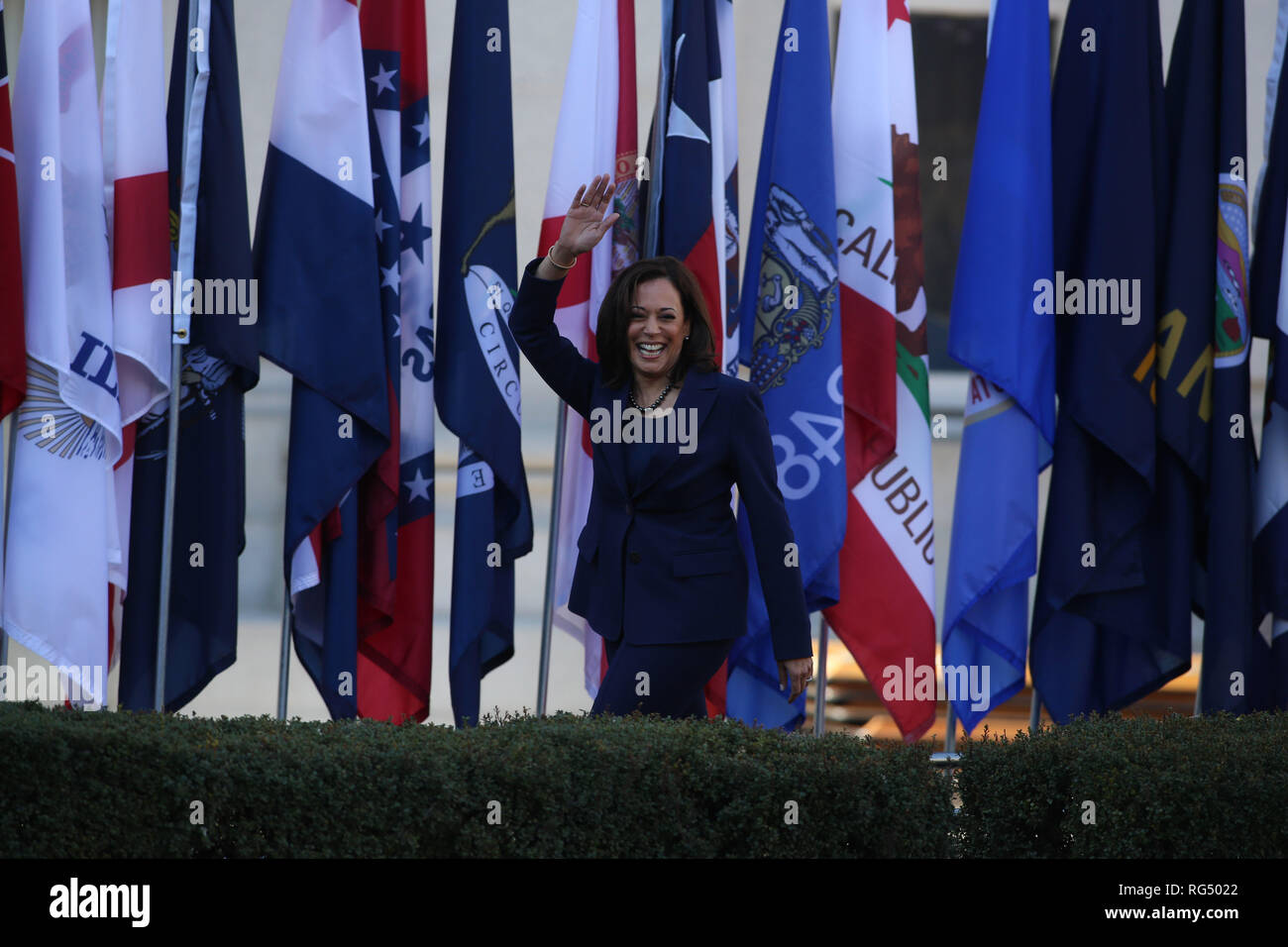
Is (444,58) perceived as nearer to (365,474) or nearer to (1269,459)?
(365,474)

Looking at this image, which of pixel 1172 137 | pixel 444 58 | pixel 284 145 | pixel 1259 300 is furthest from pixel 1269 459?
pixel 444 58

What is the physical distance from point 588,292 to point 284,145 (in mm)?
1106

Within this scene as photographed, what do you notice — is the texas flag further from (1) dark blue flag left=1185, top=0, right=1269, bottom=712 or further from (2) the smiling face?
(1) dark blue flag left=1185, top=0, right=1269, bottom=712

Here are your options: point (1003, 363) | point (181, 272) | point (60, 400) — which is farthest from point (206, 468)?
point (1003, 363)

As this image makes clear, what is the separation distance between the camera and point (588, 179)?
5324mm

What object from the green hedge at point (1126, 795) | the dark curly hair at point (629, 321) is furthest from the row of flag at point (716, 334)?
the green hedge at point (1126, 795)

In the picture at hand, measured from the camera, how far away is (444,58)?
848 centimetres

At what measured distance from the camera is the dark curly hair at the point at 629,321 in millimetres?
4355

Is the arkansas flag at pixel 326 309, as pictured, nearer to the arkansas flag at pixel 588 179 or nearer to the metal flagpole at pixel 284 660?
the metal flagpole at pixel 284 660

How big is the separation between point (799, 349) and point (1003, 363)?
69 centimetres

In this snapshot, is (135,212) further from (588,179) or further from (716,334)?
(716,334)

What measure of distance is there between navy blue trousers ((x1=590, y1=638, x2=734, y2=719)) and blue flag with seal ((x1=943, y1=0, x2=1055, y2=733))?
1.41m
